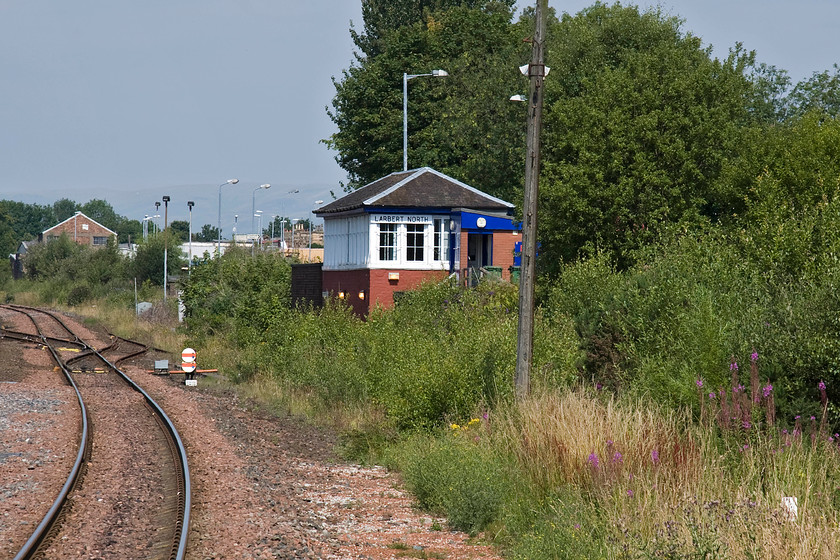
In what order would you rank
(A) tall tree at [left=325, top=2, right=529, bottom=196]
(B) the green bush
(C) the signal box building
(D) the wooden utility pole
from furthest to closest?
(A) tall tree at [left=325, top=2, right=529, bottom=196] → (C) the signal box building → (D) the wooden utility pole → (B) the green bush

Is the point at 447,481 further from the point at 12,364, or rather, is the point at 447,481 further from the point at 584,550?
the point at 12,364

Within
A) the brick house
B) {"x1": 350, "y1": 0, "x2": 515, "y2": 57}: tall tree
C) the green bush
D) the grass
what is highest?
{"x1": 350, "y1": 0, "x2": 515, "y2": 57}: tall tree

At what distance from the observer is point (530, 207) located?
48.8ft

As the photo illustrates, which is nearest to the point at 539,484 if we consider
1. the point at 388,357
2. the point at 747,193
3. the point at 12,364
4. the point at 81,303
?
the point at 388,357

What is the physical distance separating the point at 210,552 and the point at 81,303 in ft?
206

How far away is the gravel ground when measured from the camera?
10203 mm

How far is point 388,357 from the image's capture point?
20766 millimetres

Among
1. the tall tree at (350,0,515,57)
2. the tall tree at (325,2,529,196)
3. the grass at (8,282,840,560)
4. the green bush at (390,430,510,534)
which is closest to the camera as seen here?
the grass at (8,282,840,560)

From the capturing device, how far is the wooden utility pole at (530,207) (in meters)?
14.5

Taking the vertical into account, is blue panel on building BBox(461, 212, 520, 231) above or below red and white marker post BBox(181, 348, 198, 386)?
above

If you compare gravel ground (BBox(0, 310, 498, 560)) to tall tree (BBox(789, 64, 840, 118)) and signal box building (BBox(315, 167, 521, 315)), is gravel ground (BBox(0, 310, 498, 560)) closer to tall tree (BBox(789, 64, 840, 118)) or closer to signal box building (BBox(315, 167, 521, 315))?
signal box building (BBox(315, 167, 521, 315))

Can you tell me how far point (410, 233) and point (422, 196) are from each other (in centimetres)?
141

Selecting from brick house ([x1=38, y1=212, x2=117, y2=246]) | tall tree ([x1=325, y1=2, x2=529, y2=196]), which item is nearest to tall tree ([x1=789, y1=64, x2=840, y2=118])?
tall tree ([x1=325, y1=2, x2=529, y2=196])

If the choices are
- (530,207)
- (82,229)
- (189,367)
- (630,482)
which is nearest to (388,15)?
(189,367)
